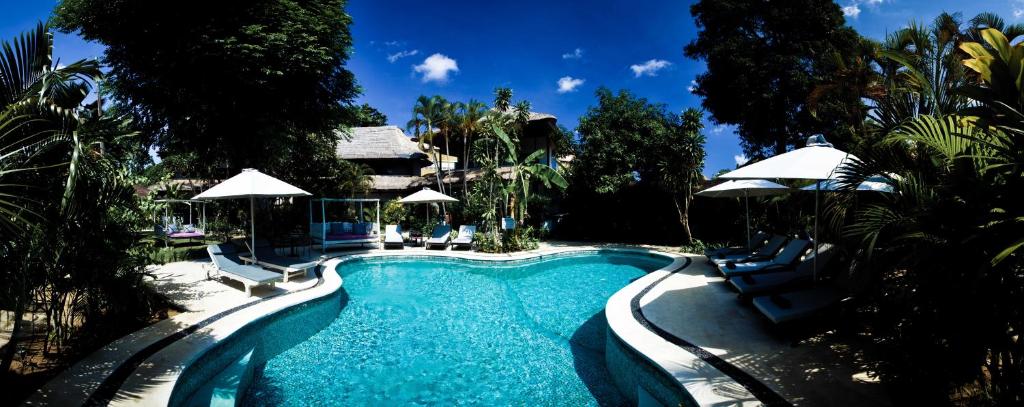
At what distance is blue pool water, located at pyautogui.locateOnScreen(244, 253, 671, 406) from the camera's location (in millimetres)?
4875

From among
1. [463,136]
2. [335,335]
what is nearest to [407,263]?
[335,335]

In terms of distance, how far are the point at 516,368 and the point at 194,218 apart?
33007 mm

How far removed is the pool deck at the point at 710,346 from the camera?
3.65 metres

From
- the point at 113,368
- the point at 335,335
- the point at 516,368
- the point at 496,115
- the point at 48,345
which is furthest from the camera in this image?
the point at 496,115

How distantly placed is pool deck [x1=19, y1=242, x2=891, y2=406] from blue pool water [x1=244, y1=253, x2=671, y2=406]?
1.19 meters

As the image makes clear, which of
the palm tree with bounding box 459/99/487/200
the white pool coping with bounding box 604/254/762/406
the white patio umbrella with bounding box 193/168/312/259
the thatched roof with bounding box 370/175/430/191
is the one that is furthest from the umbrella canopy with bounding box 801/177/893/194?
the thatched roof with bounding box 370/175/430/191

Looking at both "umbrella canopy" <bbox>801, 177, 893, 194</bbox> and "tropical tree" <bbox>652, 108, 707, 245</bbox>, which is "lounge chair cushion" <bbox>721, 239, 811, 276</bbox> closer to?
"umbrella canopy" <bbox>801, 177, 893, 194</bbox>

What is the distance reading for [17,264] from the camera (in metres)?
3.11

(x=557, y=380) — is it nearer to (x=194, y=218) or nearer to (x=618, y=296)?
(x=618, y=296)

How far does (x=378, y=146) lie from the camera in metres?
28.6

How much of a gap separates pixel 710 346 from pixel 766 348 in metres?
0.66

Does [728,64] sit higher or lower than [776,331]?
higher

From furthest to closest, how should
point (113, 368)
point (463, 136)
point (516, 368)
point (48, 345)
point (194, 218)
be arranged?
1. point (194, 218)
2. point (463, 136)
3. point (516, 368)
4. point (48, 345)
5. point (113, 368)

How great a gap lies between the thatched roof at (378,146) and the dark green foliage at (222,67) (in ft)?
37.1
